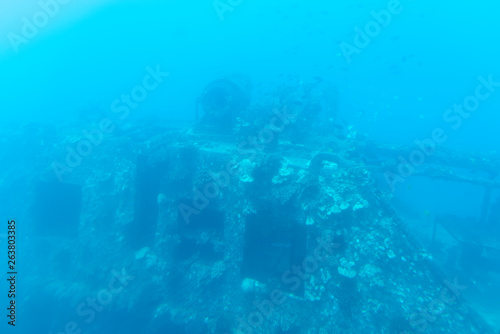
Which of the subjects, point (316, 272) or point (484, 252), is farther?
point (484, 252)

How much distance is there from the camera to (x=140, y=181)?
32.6ft

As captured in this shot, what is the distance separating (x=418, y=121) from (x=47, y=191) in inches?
3245

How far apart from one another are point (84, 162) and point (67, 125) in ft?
17.1

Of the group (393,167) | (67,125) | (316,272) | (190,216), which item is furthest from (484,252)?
(67,125)

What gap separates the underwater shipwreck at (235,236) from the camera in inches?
247

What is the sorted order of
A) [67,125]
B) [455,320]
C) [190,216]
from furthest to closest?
[67,125]
[190,216]
[455,320]

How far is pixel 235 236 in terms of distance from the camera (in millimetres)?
7570

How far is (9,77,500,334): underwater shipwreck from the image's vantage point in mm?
6262

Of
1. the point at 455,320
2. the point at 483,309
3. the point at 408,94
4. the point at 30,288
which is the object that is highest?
the point at 30,288

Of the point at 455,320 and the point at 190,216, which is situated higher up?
the point at 190,216

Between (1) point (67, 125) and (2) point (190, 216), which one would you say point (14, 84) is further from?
(2) point (190, 216)

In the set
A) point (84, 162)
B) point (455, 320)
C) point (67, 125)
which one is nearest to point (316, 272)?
point (455, 320)

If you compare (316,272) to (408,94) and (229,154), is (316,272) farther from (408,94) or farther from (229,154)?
(408,94)

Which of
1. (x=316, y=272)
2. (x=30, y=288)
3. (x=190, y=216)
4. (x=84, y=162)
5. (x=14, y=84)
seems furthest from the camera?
(x=14, y=84)
